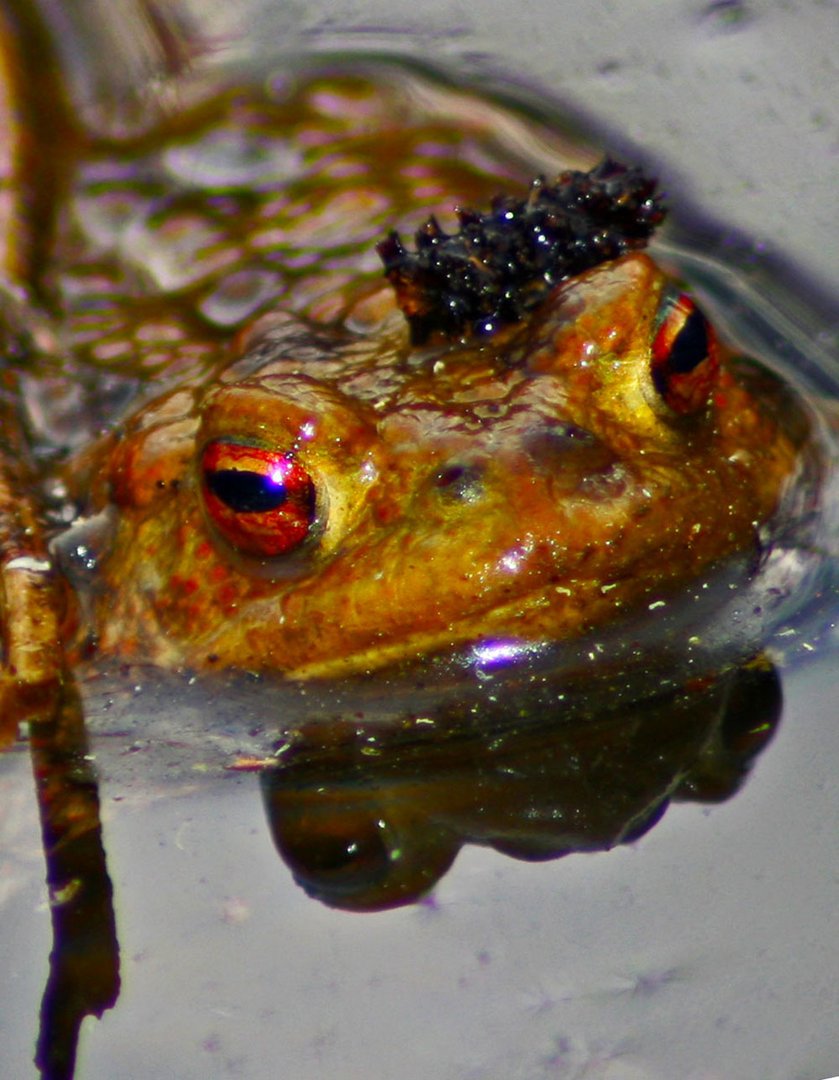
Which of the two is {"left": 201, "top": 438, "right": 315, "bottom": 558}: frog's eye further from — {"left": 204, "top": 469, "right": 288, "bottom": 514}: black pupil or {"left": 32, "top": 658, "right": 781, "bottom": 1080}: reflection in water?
{"left": 32, "top": 658, "right": 781, "bottom": 1080}: reflection in water

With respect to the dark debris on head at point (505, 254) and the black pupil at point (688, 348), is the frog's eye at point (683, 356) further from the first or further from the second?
the dark debris on head at point (505, 254)

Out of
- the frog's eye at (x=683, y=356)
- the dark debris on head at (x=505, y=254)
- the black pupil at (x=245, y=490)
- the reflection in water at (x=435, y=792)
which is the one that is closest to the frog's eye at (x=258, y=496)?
the black pupil at (x=245, y=490)

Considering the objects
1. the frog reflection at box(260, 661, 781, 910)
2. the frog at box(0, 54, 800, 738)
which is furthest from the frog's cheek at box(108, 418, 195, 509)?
the frog reflection at box(260, 661, 781, 910)

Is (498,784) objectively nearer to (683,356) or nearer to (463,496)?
(463,496)

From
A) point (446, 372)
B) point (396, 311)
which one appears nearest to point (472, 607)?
point (446, 372)

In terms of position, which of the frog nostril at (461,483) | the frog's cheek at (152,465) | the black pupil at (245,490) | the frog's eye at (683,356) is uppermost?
the frog's eye at (683,356)
